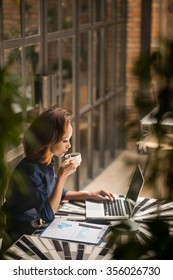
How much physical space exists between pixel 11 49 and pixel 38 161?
0.79 metres

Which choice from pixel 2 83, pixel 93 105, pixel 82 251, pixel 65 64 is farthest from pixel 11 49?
pixel 2 83

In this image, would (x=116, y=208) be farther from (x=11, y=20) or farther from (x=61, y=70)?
(x=61, y=70)

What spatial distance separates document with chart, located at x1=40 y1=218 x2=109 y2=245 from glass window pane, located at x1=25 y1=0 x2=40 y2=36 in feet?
4.40

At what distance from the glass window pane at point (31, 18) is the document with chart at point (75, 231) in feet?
4.40

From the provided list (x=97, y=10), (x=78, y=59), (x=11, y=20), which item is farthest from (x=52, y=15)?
(x=97, y=10)

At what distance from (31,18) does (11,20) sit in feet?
1.01

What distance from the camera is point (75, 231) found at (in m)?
1.99

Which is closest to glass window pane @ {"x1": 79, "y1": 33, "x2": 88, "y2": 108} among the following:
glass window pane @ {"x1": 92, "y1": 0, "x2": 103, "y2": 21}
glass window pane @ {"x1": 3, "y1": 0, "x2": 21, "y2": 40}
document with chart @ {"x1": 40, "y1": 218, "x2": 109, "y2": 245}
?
glass window pane @ {"x1": 92, "y1": 0, "x2": 103, "y2": 21}

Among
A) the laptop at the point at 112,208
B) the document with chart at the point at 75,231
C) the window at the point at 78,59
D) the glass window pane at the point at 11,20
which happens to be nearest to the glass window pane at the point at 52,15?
the window at the point at 78,59

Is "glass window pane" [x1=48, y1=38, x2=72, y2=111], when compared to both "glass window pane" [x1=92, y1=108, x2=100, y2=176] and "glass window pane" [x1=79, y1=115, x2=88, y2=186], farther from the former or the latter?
"glass window pane" [x1=92, y1=108, x2=100, y2=176]

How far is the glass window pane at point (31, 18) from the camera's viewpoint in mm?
2963

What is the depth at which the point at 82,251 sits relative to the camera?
1.84 meters

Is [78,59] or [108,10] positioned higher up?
[108,10]

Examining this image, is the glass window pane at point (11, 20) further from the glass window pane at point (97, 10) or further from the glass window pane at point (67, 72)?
the glass window pane at point (97, 10)
